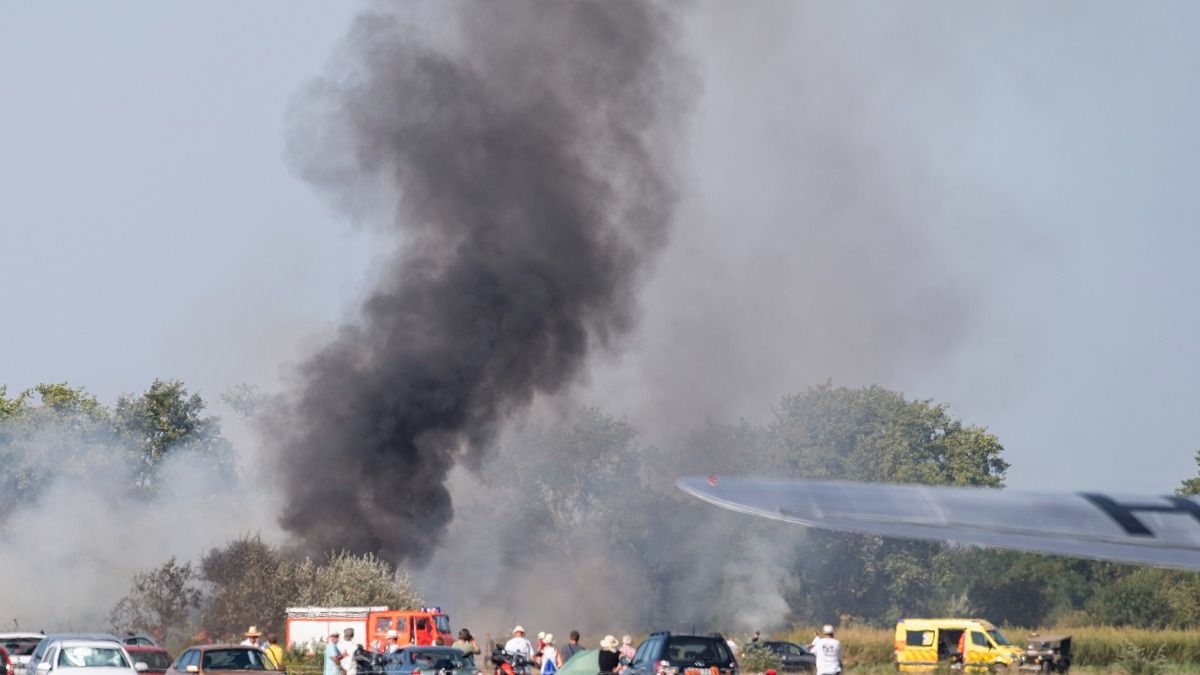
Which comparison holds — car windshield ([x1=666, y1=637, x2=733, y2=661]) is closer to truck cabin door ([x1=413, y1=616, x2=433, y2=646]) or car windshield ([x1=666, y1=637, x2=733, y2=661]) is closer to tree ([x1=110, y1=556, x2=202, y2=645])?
truck cabin door ([x1=413, y1=616, x2=433, y2=646])

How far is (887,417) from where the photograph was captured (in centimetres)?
9231

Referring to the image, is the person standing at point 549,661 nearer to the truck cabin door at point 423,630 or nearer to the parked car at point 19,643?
the truck cabin door at point 423,630

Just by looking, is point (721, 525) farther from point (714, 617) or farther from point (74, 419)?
point (74, 419)

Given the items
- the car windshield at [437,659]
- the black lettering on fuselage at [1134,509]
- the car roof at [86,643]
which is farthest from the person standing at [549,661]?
the black lettering on fuselage at [1134,509]

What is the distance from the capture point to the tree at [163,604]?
68.0 m

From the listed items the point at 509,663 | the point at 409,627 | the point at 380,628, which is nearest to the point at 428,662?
the point at 509,663

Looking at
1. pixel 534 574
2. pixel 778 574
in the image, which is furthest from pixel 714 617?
pixel 534 574

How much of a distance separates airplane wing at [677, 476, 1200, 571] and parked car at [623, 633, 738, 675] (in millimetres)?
16898

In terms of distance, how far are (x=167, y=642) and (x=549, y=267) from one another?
31.8 meters

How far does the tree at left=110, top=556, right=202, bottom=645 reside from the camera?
223 ft

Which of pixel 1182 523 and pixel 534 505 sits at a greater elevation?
pixel 534 505

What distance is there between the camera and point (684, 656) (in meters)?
31.1

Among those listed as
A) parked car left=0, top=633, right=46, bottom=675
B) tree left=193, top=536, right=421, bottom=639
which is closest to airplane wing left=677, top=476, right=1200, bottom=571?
parked car left=0, top=633, right=46, bottom=675

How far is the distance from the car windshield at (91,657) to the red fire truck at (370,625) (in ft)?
41.6
